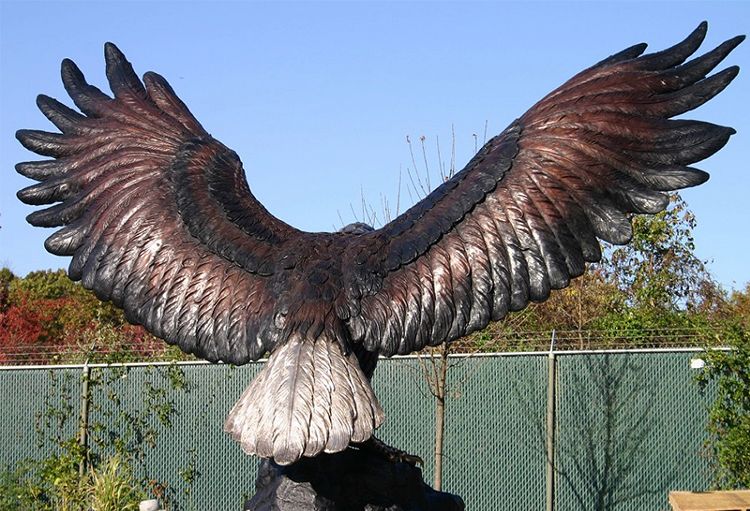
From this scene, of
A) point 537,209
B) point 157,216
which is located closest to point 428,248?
point 537,209

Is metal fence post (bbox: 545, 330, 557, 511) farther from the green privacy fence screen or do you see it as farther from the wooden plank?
the wooden plank

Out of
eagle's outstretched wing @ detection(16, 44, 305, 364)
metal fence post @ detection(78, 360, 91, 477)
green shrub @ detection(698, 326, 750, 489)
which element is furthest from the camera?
metal fence post @ detection(78, 360, 91, 477)

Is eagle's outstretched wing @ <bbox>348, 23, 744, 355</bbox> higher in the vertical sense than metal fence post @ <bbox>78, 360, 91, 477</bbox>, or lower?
higher

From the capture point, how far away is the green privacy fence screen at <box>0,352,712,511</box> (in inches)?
339

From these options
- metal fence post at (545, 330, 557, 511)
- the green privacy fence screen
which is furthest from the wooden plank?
metal fence post at (545, 330, 557, 511)

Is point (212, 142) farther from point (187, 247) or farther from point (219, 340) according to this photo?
point (219, 340)

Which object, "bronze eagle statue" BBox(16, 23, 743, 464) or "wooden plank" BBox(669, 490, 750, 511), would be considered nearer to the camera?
"bronze eagle statue" BBox(16, 23, 743, 464)

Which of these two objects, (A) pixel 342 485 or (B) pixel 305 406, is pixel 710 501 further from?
(B) pixel 305 406

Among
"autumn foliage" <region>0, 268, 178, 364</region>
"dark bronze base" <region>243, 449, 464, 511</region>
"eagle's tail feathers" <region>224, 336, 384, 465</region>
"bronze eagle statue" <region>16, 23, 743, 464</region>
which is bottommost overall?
"dark bronze base" <region>243, 449, 464, 511</region>

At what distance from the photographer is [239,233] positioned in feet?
15.3

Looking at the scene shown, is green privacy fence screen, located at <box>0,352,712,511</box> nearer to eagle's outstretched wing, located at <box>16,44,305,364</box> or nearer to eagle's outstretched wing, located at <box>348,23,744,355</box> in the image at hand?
eagle's outstretched wing, located at <box>16,44,305,364</box>

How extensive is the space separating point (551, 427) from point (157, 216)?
4.81 metres

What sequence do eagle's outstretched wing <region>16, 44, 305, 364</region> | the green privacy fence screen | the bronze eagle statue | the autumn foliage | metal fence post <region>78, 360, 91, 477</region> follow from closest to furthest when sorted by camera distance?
the bronze eagle statue < eagle's outstretched wing <region>16, 44, 305, 364</region> < the green privacy fence screen < metal fence post <region>78, 360, 91, 477</region> < the autumn foliage

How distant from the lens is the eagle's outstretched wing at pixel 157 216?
15.1ft
